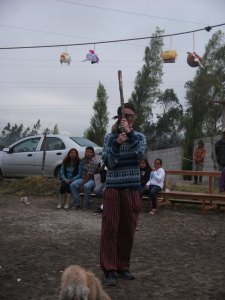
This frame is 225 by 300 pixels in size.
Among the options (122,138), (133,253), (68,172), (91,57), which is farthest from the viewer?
(91,57)

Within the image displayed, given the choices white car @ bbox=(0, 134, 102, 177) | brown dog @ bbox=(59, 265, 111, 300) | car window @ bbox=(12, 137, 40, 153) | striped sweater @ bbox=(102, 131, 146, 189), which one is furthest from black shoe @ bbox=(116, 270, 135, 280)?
car window @ bbox=(12, 137, 40, 153)

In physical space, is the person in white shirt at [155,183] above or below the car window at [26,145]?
below

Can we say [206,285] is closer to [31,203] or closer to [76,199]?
[76,199]

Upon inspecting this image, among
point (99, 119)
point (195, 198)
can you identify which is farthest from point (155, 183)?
point (99, 119)

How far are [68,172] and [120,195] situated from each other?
5.50 m

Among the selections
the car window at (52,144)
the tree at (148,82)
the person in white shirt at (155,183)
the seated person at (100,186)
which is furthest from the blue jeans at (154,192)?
the tree at (148,82)

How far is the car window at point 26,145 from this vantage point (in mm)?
13422

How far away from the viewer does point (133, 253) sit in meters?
6.18

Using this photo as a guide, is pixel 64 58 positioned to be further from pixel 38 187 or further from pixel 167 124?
pixel 167 124

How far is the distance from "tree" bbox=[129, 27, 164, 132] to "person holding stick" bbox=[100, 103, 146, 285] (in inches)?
890

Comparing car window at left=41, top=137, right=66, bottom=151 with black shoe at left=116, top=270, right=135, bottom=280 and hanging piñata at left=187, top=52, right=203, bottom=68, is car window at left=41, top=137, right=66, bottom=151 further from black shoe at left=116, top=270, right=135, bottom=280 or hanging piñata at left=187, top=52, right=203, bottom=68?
black shoe at left=116, top=270, right=135, bottom=280

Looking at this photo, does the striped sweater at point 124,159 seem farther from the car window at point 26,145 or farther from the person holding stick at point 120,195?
the car window at point 26,145

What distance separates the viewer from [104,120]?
2733cm

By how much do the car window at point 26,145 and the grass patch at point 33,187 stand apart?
1.05 meters
